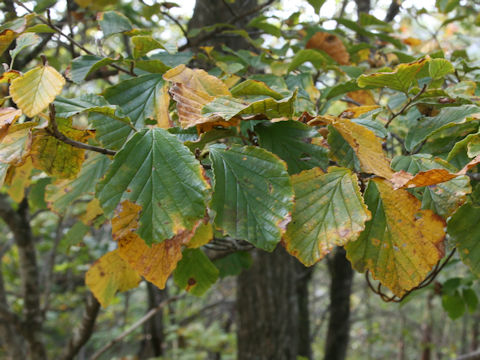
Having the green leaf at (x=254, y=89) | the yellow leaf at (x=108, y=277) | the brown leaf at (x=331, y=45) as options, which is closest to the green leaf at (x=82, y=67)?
the green leaf at (x=254, y=89)

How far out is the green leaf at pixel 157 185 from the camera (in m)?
0.53

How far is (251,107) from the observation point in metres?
0.56

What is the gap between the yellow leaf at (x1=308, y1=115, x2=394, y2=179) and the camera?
1.92 feet

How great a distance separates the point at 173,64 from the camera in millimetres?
915

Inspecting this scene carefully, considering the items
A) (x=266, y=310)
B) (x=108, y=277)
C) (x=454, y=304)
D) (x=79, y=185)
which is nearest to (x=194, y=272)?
(x=108, y=277)

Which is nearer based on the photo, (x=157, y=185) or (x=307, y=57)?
(x=157, y=185)

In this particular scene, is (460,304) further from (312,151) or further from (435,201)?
(312,151)

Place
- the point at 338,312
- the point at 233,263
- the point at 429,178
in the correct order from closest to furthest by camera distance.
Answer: the point at 429,178 → the point at 233,263 → the point at 338,312

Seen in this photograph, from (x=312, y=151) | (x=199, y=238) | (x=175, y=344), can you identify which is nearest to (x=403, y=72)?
(x=312, y=151)

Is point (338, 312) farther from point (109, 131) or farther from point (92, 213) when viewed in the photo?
point (109, 131)

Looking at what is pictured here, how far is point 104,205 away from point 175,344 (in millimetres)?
4393

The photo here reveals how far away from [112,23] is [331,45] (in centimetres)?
65

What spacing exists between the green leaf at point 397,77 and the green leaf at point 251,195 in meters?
0.24

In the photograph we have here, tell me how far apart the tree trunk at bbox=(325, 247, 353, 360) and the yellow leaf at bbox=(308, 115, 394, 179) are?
2461 mm
